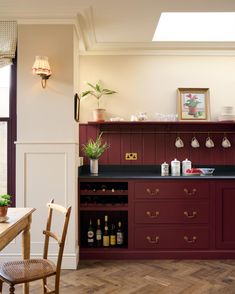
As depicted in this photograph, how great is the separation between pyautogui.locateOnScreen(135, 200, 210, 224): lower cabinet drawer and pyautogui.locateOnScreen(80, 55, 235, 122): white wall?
1255 millimetres

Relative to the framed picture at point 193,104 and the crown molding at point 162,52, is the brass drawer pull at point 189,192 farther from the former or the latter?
the crown molding at point 162,52

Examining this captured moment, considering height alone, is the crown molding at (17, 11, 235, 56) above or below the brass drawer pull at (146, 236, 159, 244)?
above

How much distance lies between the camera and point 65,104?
3.24m

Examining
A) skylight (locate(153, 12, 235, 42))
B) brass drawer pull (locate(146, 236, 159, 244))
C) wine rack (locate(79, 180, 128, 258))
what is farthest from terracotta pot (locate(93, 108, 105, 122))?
brass drawer pull (locate(146, 236, 159, 244))

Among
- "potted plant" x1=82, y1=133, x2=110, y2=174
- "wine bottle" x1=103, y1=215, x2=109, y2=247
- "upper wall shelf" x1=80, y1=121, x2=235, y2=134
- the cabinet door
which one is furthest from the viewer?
"upper wall shelf" x1=80, y1=121, x2=235, y2=134

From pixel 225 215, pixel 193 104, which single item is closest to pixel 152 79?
pixel 193 104

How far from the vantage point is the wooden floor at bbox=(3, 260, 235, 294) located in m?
2.74

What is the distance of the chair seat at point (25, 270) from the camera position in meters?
1.90

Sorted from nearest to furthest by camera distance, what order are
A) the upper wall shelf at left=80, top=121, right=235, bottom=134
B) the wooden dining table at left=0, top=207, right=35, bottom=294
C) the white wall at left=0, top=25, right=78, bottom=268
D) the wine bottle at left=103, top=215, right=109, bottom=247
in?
the wooden dining table at left=0, top=207, right=35, bottom=294
the white wall at left=0, top=25, right=78, bottom=268
the wine bottle at left=103, top=215, right=109, bottom=247
the upper wall shelf at left=80, top=121, right=235, bottom=134

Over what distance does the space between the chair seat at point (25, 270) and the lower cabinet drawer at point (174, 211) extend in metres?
1.56

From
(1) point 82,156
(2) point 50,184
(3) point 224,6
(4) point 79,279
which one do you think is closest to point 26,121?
(2) point 50,184

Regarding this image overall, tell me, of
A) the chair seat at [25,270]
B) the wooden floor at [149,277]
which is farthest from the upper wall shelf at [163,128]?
the chair seat at [25,270]

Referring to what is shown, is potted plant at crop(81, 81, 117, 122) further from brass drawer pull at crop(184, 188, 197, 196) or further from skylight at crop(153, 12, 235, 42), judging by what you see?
brass drawer pull at crop(184, 188, 197, 196)

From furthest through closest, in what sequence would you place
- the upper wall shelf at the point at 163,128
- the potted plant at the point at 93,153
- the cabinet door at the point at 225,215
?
the upper wall shelf at the point at 163,128, the potted plant at the point at 93,153, the cabinet door at the point at 225,215
